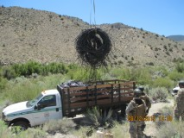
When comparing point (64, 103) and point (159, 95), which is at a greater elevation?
point (64, 103)

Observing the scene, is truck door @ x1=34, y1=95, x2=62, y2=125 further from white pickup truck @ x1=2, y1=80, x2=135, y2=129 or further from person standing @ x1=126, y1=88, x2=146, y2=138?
person standing @ x1=126, y1=88, x2=146, y2=138

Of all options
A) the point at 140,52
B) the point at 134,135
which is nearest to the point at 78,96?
the point at 134,135

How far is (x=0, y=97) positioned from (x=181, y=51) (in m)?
62.1

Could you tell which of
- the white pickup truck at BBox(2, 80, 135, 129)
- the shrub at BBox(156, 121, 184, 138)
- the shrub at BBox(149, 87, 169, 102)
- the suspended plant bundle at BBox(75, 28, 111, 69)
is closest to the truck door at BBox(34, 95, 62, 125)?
the white pickup truck at BBox(2, 80, 135, 129)

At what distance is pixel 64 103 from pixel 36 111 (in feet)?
4.05

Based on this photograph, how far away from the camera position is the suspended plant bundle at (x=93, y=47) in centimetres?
815

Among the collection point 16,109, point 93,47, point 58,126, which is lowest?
point 58,126

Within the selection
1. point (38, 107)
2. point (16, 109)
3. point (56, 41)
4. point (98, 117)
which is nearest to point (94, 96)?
point (98, 117)

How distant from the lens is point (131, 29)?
70.1m

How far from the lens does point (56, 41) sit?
5256 centimetres

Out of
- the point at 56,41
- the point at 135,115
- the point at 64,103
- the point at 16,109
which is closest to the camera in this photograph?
the point at 135,115

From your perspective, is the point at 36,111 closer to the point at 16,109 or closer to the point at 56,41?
the point at 16,109

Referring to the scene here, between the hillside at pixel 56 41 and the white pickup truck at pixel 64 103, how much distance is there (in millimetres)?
28372

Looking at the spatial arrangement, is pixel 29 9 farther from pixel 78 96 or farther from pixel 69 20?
pixel 78 96
